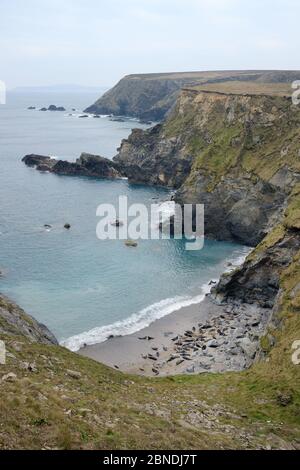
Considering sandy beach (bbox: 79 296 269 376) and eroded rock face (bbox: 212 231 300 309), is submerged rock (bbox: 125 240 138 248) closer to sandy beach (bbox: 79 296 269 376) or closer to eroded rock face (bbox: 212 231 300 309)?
eroded rock face (bbox: 212 231 300 309)

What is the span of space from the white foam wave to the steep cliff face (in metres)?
21.4

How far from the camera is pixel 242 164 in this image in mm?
89938

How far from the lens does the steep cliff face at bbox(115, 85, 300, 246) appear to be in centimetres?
8250

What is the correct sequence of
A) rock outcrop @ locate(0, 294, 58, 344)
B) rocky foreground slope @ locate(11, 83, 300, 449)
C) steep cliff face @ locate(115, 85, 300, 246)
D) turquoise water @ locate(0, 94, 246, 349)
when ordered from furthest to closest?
1. steep cliff face @ locate(115, 85, 300, 246)
2. turquoise water @ locate(0, 94, 246, 349)
3. rock outcrop @ locate(0, 294, 58, 344)
4. rocky foreground slope @ locate(11, 83, 300, 449)

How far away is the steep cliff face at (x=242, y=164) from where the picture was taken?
8250 cm

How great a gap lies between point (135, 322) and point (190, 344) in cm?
769

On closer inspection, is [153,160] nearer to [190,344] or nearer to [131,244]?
[131,244]

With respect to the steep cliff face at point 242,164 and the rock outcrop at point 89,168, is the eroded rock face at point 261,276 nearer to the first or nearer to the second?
the steep cliff face at point 242,164

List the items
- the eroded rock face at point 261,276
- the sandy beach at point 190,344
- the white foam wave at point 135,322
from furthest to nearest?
the eroded rock face at point 261,276, the white foam wave at point 135,322, the sandy beach at point 190,344

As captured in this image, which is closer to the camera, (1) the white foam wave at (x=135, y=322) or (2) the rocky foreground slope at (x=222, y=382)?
(2) the rocky foreground slope at (x=222, y=382)

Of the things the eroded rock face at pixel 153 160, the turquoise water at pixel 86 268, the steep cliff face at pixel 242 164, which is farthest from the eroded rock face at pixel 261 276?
the eroded rock face at pixel 153 160

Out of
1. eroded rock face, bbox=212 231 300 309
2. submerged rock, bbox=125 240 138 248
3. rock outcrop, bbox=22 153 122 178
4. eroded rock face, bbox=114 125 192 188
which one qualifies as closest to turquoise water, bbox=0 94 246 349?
submerged rock, bbox=125 240 138 248

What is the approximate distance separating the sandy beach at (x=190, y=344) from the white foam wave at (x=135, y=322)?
83cm
